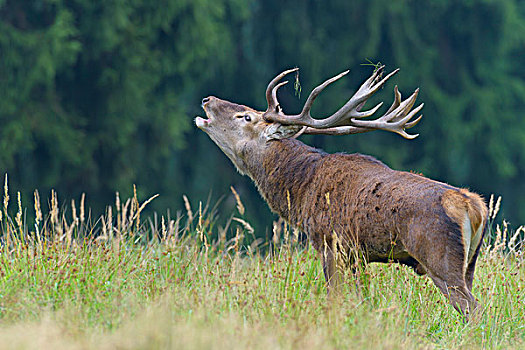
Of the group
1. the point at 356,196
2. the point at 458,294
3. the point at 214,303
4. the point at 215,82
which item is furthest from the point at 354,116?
the point at 215,82

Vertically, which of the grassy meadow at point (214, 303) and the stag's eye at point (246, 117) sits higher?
the stag's eye at point (246, 117)

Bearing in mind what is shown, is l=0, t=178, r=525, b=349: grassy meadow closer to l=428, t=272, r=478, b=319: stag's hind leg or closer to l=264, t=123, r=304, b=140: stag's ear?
l=428, t=272, r=478, b=319: stag's hind leg

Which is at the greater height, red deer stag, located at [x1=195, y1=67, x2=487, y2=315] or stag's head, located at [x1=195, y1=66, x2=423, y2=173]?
stag's head, located at [x1=195, y1=66, x2=423, y2=173]

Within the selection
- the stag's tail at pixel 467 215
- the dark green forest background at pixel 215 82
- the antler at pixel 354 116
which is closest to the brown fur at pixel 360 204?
the stag's tail at pixel 467 215

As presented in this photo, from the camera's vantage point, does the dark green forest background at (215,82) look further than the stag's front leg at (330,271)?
Yes

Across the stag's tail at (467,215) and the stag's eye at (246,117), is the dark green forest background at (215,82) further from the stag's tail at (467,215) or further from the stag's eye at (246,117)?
the stag's tail at (467,215)

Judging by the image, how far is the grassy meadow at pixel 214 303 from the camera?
3.72 metres

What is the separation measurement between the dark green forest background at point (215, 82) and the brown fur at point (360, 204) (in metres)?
6.08

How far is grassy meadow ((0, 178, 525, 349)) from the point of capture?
3721 mm

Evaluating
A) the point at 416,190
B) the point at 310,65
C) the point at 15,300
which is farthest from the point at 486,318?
the point at 310,65

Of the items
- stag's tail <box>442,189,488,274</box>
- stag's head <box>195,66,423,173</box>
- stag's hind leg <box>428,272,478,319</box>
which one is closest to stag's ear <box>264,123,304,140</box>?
stag's head <box>195,66,423,173</box>

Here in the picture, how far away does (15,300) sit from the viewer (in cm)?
427

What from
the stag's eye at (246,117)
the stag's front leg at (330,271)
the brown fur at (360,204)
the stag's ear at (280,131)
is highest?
the stag's eye at (246,117)

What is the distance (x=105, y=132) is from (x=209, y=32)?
238 centimetres
